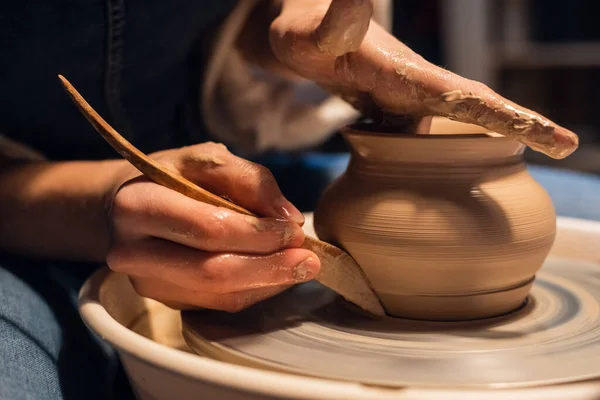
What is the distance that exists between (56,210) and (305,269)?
0.39 metres

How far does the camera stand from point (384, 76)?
69 cm

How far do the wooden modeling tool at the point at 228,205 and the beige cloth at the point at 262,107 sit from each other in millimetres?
580

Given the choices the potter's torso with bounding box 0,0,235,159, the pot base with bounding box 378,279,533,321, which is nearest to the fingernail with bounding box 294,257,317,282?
the pot base with bounding box 378,279,533,321

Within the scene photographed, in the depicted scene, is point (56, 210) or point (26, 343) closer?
point (26, 343)

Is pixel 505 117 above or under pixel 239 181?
above

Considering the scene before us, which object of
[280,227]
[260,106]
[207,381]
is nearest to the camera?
[207,381]

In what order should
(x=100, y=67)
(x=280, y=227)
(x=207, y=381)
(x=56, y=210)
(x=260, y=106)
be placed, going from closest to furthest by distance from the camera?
(x=207, y=381) → (x=280, y=227) → (x=56, y=210) → (x=100, y=67) → (x=260, y=106)

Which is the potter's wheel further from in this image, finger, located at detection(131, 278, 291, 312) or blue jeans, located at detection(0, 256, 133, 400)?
blue jeans, located at detection(0, 256, 133, 400)

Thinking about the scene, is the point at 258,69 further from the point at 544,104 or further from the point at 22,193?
the point at 544,104

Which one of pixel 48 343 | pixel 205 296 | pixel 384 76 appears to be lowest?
→ pixel 48 343

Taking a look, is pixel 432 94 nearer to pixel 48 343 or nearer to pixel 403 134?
pixel 403 134

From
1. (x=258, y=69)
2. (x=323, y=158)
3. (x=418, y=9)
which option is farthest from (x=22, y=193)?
(x=418, y=9)

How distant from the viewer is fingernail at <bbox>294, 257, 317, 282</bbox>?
0.64 metres

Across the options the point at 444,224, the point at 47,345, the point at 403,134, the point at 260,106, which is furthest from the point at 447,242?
the point at 260,106
